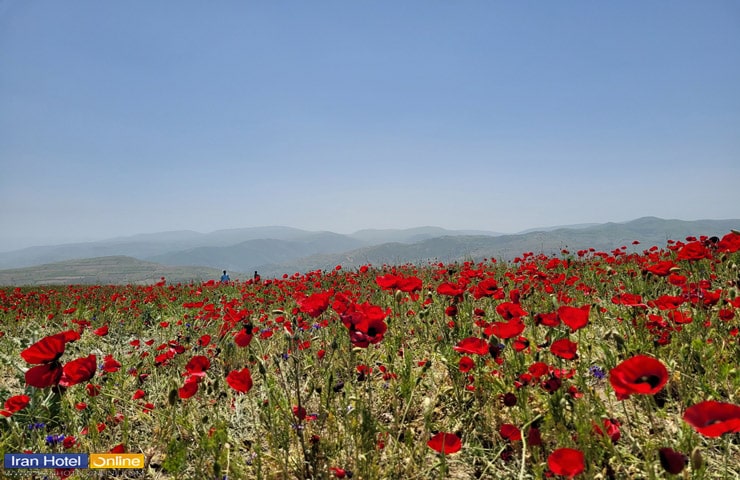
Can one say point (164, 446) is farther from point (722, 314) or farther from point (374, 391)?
point (722, 314)

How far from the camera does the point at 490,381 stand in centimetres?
266

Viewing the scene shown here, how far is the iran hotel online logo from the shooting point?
227cm

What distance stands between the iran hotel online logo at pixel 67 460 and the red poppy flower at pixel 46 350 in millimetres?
917

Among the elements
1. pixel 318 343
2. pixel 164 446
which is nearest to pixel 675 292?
pixel 318 343

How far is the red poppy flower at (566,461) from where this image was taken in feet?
4.10

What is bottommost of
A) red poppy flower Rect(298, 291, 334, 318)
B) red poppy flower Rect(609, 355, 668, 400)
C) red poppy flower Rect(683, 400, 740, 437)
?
red poppy flower Rect(683, 400, 740, 437)

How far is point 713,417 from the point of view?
1128mm

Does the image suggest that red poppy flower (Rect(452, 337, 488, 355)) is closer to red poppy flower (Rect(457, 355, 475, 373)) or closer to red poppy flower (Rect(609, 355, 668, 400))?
red poppy flower (Rect(457, 355, 475, 373))

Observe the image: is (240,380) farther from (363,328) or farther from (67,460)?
(67,460)

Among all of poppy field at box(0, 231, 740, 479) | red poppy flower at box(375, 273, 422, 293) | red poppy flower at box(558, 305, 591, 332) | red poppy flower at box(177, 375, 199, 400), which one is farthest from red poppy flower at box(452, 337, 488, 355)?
red poppy flower at box(177, 375, 199, 400)

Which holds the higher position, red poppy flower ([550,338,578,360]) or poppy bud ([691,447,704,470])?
red poppy flower ([550,338,578,360])

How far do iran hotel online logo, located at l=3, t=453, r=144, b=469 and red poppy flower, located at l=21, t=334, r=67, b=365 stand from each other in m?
0.92

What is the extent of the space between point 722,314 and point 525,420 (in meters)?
1.81

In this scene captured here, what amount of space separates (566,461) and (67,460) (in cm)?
282
